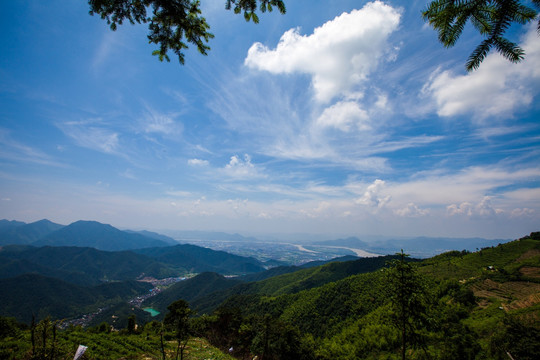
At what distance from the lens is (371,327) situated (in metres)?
40.7

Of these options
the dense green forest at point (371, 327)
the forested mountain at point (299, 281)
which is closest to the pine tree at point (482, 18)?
the dense green forest at point (371, 327)

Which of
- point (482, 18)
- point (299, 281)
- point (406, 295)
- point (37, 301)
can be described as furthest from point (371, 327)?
point (37, 301)

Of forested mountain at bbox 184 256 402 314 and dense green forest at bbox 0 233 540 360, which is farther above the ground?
dense green forest at bbox 0 233 540 360

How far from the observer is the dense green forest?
14320 mm

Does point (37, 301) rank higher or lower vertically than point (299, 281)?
lower

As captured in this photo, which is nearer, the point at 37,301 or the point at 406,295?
the point at 406,295

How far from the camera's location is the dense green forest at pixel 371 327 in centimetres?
1432

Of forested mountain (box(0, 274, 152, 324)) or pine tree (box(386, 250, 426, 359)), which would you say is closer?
pine tree (box(386, 250, 426, 359))

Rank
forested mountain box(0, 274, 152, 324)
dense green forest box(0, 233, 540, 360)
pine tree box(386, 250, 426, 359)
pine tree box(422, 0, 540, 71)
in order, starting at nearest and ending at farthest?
pine tree box(422, 0, 540, 71)
pine tree box(386, 250, 426, 359)
dense green forest box(0, 233, 540, 360)
forested mountain box(0, 274, 152, 324)

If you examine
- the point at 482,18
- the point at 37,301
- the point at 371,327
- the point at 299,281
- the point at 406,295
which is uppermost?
the point at 482,18

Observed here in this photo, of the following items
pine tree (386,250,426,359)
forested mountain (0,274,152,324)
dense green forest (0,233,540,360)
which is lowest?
forested mountain (0,274,152,324)

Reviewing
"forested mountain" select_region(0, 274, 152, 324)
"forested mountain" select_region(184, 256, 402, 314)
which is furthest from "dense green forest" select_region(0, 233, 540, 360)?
"forested mountain" select_region(0, 274, 152, 324)

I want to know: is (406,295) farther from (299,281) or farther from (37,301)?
(37,301)

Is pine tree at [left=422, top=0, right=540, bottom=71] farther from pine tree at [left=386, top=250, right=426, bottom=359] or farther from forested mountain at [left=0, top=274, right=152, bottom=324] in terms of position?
forested mountain at [left=0, top=274, right=152, bottom=324]
